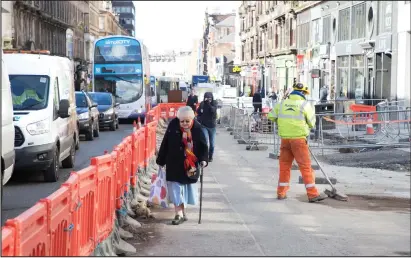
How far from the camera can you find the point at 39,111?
13.5 m

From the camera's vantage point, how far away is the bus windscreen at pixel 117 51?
33344 mm

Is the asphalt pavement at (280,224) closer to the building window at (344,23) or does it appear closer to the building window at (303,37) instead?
the building window at (344,23)

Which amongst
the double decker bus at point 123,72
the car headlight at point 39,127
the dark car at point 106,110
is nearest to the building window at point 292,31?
the double decker bus at point 123,72

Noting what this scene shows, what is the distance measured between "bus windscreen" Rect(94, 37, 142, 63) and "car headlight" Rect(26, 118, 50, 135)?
20.2 m

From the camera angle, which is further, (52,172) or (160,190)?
(52,172)

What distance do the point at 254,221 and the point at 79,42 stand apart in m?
90.2

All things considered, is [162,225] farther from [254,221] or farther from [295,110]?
[295,110]

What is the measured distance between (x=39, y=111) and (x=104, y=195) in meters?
5.99

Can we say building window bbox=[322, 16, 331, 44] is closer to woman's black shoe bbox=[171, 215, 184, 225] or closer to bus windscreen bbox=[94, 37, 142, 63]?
woman's black shoe bbox=[171, 215, 184, 225]

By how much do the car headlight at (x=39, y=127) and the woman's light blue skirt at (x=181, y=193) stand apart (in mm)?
4402

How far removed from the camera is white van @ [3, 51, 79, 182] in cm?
1305

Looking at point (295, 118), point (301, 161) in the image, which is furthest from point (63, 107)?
point (301, 161)

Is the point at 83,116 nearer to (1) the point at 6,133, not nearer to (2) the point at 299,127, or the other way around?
(1) the point at 6,133

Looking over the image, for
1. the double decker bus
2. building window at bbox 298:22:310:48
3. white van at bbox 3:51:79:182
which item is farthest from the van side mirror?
building window at bbox 298:22:310:48
